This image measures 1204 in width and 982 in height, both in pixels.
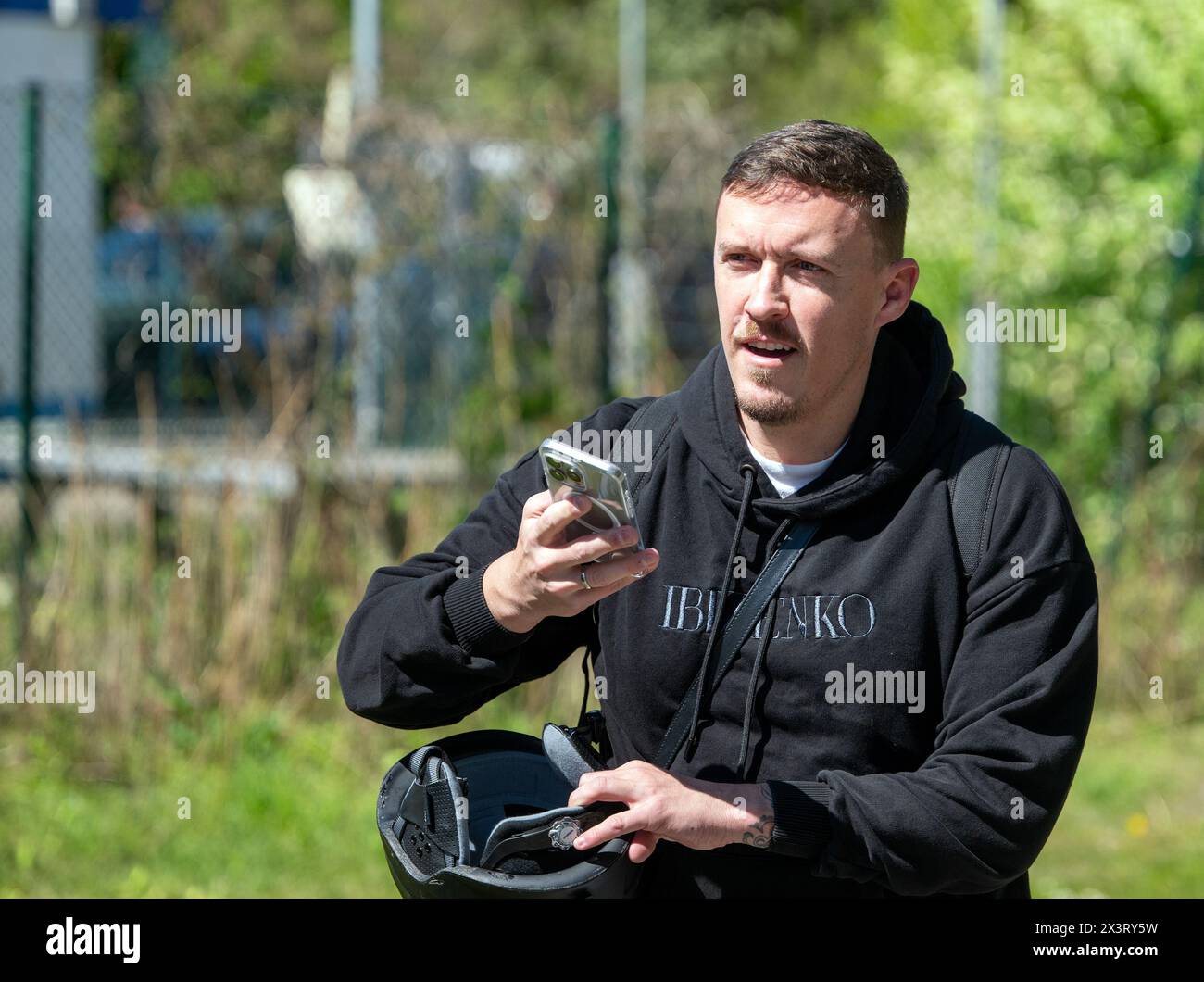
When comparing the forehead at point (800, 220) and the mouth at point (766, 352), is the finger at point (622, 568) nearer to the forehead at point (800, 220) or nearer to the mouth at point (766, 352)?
the mouth at point (766, 352)

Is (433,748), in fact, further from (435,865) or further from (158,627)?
(158,627)

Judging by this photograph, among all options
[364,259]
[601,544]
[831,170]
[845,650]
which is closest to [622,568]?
[601,544]

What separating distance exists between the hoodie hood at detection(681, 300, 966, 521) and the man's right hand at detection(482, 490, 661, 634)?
1.13 ft

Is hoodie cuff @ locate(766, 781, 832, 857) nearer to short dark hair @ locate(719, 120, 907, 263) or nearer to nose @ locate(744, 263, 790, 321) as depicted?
nose @ locate(744, 263, 790, 321)

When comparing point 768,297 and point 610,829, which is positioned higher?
point 768,297

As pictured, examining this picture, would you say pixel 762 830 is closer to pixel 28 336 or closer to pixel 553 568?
pixel 553 568

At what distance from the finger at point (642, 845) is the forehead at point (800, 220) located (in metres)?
0.87

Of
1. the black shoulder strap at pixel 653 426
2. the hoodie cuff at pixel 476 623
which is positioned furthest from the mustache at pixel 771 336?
the hoodie cuff at pixel 476 623

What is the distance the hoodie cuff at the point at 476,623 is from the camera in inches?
93.9

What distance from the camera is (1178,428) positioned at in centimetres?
725

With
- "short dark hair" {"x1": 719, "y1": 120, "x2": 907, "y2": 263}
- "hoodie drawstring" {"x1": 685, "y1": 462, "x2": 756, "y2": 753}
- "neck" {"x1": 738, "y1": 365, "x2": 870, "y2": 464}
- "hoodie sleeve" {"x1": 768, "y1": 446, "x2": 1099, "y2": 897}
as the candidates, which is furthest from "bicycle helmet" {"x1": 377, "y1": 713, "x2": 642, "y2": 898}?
"short dark hair" {"x1": 719, "y1": 120, "x2": 907, "y2": 263}

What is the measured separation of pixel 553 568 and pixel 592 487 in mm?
156

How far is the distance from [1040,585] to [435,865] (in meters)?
0.97

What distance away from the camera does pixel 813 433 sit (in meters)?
2.52
